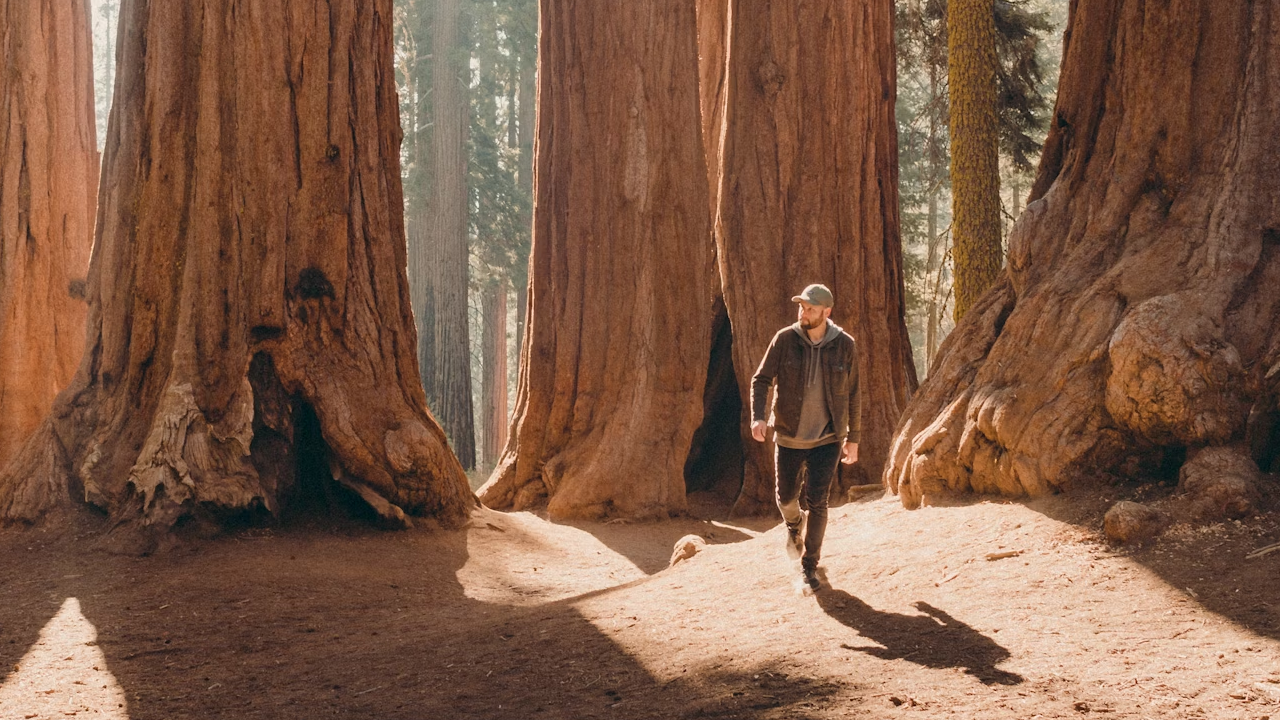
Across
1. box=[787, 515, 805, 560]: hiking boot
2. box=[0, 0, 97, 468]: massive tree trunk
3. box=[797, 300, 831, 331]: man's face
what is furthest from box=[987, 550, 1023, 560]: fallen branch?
box=[0, 0, 97, 468]: massive tree trunk

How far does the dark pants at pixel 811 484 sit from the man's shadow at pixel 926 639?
0.40 metres

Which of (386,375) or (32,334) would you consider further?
(32,334)

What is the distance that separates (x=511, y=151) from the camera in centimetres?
3070

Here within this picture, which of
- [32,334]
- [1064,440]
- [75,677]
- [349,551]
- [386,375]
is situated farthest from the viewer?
[32,334]

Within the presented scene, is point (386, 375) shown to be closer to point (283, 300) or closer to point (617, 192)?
point (283, 300)

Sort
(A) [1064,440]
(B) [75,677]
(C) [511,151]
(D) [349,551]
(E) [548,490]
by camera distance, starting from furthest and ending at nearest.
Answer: (C) [511,151], (E) [548,490], (D) [349,551], (A) [1064,440], (B) [75,677]

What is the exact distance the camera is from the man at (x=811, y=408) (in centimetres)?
614

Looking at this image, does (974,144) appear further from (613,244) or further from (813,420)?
(813,420)

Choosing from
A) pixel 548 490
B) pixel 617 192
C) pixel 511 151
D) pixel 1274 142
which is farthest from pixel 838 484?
pixel 511 151

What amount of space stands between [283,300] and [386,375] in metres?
0.96

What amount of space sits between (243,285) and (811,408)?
438 centimetres

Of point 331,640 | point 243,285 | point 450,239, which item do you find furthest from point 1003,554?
point 450,239

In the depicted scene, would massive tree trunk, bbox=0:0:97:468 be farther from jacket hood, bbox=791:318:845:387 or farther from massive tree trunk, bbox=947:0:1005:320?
massive tree trunk, bbox=947:0:1005:320

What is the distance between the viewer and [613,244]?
1202 centimetres
